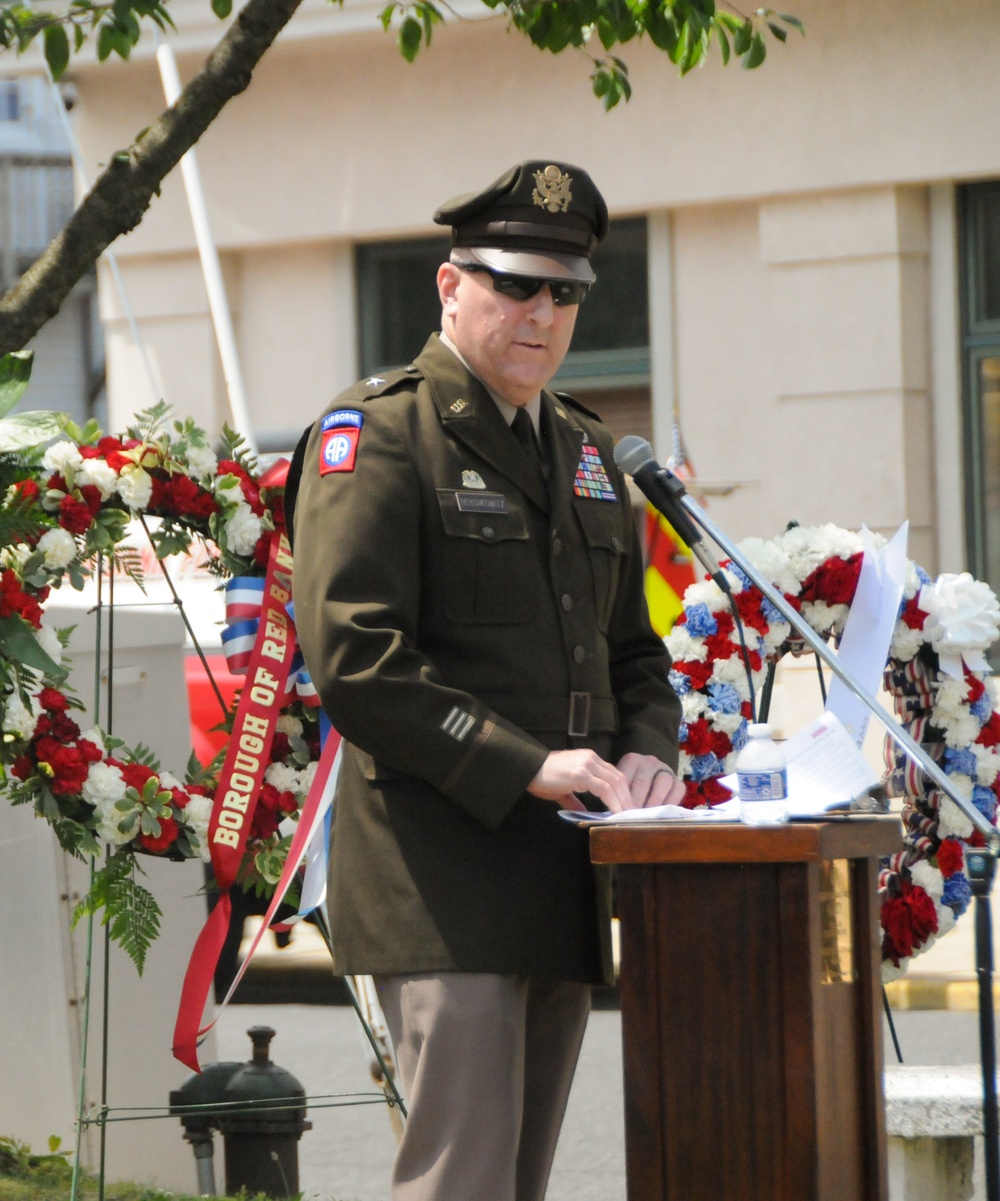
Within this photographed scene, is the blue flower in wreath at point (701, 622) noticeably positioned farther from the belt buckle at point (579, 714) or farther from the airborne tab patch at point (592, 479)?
the belt buckle at point (579, 714)

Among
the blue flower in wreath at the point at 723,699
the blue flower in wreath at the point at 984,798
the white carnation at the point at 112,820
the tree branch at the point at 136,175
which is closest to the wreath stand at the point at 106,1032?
the white carnation at the point at 112,820

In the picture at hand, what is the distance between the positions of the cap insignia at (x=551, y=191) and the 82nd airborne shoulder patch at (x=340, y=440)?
0.44 meters

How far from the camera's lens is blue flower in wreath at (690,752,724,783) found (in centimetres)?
476

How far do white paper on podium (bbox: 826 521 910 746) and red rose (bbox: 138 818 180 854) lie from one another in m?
1.48

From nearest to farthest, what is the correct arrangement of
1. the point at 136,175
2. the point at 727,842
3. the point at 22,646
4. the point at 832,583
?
the point at 727,842, the point at 22,646, the point at 136,175, the point at 832,583

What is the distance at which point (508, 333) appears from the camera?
9.49 ft

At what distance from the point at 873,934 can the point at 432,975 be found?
62cm

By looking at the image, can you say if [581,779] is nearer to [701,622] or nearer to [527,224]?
[527,224]

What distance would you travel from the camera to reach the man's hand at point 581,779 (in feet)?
8.74

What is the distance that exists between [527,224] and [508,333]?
0.18m

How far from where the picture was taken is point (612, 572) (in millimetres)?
3109

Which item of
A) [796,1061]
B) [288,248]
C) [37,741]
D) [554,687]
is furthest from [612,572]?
[288,248]

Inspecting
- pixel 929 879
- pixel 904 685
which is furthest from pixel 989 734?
pixel 929 879

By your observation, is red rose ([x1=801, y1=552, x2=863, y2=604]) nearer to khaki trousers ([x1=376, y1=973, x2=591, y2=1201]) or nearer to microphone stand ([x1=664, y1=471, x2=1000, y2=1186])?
microphone stand ([x1=664, y1=471, x2=1000, y2=1186])
